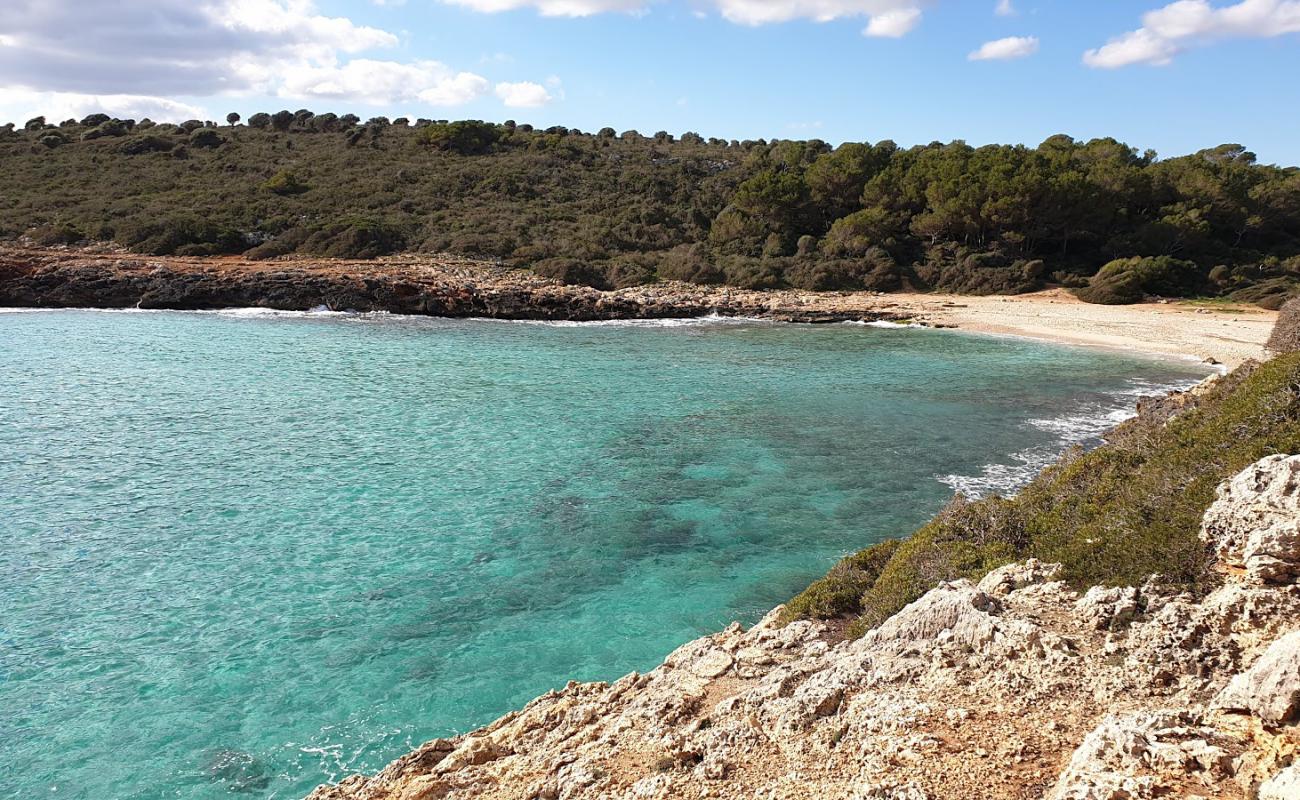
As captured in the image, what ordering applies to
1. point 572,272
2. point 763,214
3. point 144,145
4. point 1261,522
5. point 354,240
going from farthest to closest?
point 144,145 → point 763,214 → point 354,240 → point 572,272 → point 1261,522

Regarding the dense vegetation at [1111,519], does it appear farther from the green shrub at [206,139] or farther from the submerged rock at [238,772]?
the green shrub at [206,139]

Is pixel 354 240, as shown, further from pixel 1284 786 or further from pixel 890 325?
pixel 1284 786

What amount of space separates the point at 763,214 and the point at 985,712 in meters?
54.0

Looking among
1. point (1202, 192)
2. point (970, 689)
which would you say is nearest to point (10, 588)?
point (970, 689)

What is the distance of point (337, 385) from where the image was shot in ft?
79.7

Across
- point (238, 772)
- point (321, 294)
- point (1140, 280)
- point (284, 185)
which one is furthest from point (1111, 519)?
point (284, 185)

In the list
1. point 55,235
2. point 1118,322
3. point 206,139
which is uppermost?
point 206,139

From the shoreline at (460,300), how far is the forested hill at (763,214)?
3805 mm

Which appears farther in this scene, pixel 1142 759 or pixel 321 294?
pixel 321 294

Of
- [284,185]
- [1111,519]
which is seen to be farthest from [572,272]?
[1111,519]

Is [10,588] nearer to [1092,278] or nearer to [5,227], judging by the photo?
[1092,278]

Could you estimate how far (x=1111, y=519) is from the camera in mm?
7527

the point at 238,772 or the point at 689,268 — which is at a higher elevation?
the point at 689,268

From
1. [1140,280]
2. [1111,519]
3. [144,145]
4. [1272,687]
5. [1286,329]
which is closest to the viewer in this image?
[1272,687]
